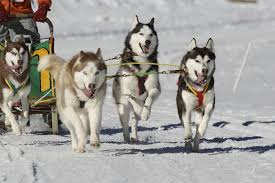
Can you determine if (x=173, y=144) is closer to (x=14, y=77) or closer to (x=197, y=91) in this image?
(x=197, y=91)

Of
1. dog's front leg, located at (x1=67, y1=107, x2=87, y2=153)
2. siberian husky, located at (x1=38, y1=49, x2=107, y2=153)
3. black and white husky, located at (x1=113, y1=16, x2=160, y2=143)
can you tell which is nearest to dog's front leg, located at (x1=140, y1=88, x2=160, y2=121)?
black and white husky, located at (x1=113, y1=16, x2=160, y2=143)

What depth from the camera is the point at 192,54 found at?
6.12 metres

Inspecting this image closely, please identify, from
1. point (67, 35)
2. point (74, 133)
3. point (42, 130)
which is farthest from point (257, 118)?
point (67, 35)

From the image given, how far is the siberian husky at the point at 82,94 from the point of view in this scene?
5438mm

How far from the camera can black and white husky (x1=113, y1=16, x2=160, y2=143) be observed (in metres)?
6.68

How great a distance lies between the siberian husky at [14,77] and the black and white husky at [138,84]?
940 millimetres

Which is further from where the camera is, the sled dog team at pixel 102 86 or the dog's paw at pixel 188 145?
the dog's paw at pixel 188 145

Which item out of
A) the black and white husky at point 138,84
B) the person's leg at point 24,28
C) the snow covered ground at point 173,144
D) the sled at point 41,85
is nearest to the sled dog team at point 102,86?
the black and white husky at point 138,84

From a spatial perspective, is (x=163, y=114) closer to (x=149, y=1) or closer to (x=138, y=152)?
(x=138, y=152)

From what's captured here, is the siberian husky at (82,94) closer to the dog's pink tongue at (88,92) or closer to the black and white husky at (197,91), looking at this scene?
the dog's pink tongue at (88,92)

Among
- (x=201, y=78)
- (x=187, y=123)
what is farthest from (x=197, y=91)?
(x=187, y=123)

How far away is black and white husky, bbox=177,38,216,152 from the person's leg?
7.09ft

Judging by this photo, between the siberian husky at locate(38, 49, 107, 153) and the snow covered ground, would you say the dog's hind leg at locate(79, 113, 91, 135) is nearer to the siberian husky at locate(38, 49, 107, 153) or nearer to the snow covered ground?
the siberian husky at locate(38, 49, 107, 153)

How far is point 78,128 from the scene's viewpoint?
552 cm
